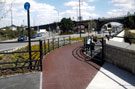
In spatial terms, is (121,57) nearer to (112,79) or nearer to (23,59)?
(112,79)

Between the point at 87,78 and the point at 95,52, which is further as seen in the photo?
the point at 95,52

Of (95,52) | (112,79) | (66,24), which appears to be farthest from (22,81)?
(66,24)

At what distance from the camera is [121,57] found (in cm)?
826

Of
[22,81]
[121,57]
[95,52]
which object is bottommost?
[22,81]

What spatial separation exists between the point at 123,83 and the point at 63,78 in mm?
2412

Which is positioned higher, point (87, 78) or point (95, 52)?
point (95, 52)

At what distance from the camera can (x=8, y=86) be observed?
6098 mm

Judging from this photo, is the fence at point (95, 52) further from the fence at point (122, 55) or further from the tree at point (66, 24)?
the tree at point (66, 24)

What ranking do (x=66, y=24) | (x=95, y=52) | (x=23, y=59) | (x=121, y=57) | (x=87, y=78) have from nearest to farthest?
1. (x=87, y=78)
2. (x=121, y=57)
3. (x=23, y=59)
4. (x=95, y=52)
5. (x=66, y=24)

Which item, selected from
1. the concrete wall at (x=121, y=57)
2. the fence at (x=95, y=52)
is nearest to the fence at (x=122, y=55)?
the concrete wall at (x=121, y=57)

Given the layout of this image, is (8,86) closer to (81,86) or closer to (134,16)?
(81,86)

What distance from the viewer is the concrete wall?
7310mm

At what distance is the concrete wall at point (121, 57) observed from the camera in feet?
24.0

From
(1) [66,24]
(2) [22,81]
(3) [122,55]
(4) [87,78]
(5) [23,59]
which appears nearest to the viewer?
(2) [22,81]
